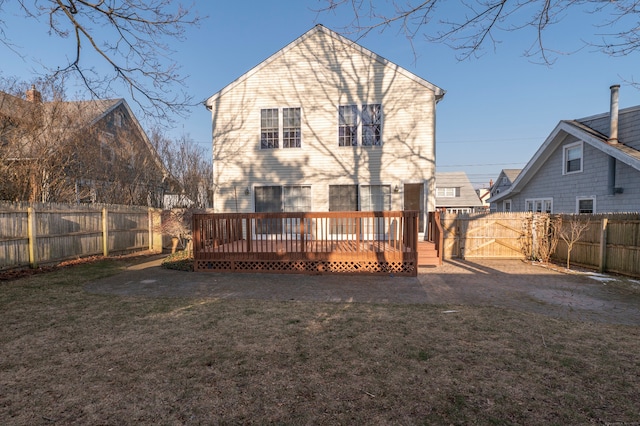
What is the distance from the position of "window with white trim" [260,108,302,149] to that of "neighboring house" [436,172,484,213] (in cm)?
2477

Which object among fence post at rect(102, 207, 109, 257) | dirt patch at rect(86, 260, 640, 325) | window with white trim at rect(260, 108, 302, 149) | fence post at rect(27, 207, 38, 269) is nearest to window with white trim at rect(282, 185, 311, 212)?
window with white trim at rect(260, 108, 302, 149)

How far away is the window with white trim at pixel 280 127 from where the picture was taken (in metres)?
10.5

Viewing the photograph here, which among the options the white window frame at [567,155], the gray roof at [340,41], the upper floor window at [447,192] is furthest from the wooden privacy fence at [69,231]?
the upper floor window at [447,192]

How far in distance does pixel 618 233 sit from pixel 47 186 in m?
16.9

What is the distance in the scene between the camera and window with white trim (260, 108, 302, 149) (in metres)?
10.5

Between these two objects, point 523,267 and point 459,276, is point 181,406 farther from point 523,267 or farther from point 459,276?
point 523,267

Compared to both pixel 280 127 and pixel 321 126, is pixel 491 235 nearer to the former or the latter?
pixel 321 126

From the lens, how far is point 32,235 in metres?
7.96

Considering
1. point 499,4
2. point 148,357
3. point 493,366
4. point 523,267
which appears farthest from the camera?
point 523,267

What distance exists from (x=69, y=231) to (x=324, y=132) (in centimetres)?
841

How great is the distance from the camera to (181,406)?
240cm

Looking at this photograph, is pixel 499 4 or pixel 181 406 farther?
pixel 499 4

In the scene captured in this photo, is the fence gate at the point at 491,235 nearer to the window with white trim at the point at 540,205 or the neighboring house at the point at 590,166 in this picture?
the neighboring house at the point at 590,166

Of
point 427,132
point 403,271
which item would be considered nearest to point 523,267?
point 403,271
